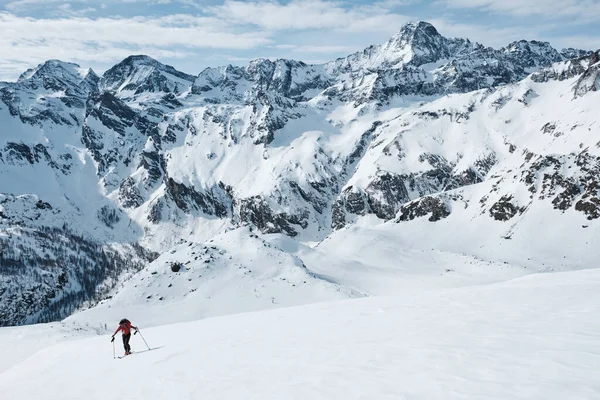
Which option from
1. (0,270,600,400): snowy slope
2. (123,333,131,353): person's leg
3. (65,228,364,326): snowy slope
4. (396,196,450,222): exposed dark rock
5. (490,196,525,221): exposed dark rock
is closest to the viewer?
(0,270,600,400): snowy slope

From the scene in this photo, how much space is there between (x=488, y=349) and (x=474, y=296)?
856 centimetres

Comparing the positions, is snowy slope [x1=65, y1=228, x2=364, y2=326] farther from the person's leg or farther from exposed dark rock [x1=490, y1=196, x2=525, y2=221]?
exposed dark rock [x1=490, y1=196, x2=525, y2=221]

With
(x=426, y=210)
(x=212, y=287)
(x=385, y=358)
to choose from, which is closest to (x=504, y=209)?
(x=426, y=210)

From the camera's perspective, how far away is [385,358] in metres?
10.4

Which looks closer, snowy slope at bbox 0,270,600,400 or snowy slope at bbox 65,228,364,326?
snowy slope at bbox 0,270,600,400

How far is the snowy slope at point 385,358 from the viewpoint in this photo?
8.20m

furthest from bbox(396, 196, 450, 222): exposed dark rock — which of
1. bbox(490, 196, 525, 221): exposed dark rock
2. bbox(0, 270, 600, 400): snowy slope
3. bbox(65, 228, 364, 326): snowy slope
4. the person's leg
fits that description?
the person's leg

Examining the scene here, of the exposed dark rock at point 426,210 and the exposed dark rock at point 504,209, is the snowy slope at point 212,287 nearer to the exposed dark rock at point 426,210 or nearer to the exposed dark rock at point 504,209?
the exposed dark rock at point 426,210

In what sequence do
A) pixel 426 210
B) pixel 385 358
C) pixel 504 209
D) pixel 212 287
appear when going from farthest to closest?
pixel 426 210
pixel 504 209
pixel 212 287
pixel 385 358

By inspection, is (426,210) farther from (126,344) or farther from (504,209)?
(126,344)

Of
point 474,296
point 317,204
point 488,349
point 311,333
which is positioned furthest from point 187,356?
point 317,204

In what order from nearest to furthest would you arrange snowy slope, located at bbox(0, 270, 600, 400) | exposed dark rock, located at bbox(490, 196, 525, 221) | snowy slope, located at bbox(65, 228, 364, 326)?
snowy slope, located at bbox(0, 270, 600, 400) < snowy slope, located at bbox(65, 228, 364, 326) < exposed dark rock, located at bbox(490, 196, 525, 221)

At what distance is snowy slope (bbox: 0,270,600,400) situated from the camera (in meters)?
8.20

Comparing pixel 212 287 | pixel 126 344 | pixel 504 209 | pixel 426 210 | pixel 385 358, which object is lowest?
pixel 212 287
